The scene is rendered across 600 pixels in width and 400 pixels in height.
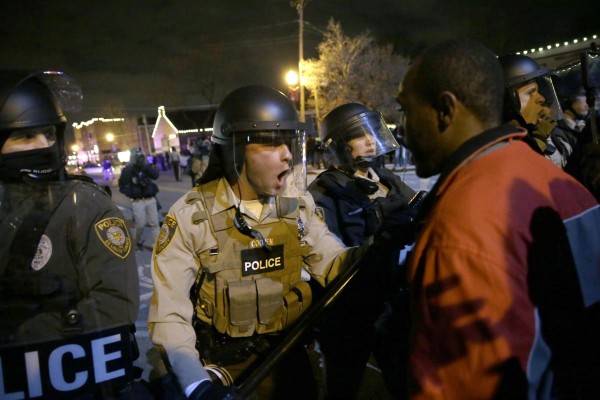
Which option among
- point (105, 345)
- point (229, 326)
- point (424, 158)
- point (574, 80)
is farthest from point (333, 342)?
point (574, 80)

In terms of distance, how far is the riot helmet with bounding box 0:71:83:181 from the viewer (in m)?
1.79

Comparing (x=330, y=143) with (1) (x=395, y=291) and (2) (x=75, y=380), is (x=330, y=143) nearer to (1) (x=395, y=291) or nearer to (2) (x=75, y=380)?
(1) (x=395, y=291)

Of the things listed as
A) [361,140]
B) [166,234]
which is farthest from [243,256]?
[361,140]

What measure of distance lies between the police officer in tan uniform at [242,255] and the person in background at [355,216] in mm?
233

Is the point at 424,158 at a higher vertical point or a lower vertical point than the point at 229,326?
higher

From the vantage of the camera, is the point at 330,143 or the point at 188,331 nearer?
the point at 188,331

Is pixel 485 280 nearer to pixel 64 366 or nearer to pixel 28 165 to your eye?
pixel 64 366

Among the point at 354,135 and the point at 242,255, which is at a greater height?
the point at 354,135

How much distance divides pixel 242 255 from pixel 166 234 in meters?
0.39

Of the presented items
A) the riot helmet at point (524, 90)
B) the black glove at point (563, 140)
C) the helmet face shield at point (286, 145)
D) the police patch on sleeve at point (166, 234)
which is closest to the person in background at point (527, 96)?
the riot helmet at point (524, 90)

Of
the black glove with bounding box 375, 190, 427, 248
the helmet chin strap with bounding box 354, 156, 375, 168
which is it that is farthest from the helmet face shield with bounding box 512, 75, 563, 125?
the black glove with bounding box 375, 190, 427, 248

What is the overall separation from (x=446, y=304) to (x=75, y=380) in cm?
142

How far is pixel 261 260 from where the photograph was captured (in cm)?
202

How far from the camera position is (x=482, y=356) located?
3.24 ft
